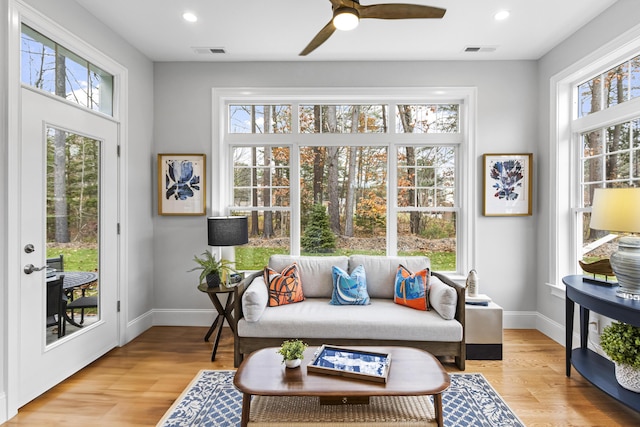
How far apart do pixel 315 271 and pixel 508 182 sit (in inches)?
88.5

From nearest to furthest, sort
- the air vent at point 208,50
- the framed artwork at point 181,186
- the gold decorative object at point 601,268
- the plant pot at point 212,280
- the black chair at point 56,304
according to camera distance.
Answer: the black chair at point 56,304 < the gold decorative object at point 601,268 < the plant pot at point 212,280 < the air vent at point 208,50 < the framed artwork at point 181,186

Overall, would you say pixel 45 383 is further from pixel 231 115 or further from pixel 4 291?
pixel 231 115

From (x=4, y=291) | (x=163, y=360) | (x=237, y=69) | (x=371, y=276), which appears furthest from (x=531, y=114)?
(x=4, y=291)

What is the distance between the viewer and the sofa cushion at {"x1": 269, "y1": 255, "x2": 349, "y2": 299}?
11.6 feet

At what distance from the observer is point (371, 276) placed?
3.53 meters

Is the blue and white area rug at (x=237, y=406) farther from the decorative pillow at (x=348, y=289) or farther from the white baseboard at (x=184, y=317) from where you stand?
the white baseboard at (x=184, y=317)

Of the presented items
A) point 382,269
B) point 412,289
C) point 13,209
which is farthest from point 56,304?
point 412,289

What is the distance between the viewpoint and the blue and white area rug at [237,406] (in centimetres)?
222

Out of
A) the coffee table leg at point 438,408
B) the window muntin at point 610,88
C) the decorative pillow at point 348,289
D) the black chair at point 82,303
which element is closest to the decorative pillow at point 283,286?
the decorative pillow at point 348,289

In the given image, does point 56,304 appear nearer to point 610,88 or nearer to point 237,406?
point 237,406

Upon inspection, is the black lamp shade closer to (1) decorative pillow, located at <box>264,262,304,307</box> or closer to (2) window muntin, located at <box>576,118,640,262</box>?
(1) decorative pillow, located at <box>264,262,304,307</box>

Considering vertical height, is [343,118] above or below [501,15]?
below

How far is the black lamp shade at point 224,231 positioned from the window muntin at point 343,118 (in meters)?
1.36

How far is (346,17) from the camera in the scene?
6.68ft
